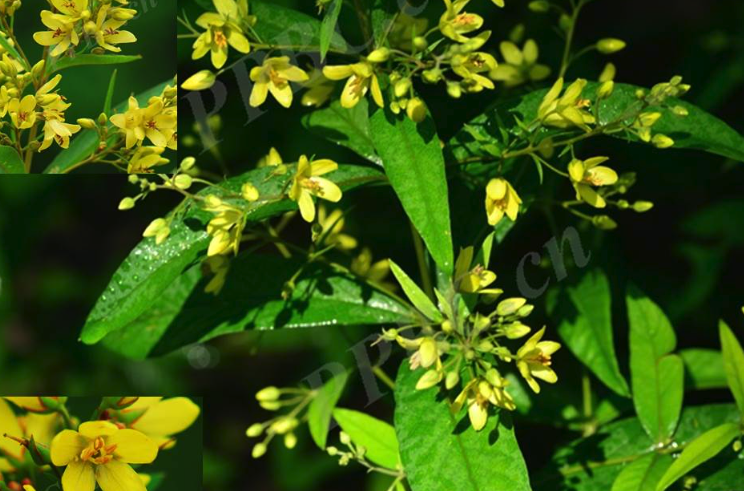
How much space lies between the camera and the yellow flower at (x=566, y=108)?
1.24 metres

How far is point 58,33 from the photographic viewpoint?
1407mm

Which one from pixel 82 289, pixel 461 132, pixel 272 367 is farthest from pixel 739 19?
pixel 82 289

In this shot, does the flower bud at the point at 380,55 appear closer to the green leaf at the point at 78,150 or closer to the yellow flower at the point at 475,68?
the yellow flower at the point at 475,68

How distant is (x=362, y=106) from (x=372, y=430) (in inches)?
18.4

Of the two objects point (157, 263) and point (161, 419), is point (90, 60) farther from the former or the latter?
point (161, 419)

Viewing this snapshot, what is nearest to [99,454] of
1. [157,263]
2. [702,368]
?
[157,263]

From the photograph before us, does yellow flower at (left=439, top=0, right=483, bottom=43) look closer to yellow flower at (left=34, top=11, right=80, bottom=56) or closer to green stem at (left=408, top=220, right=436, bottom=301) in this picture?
green stem at (left=408, top=220, right=436, bottom=301)

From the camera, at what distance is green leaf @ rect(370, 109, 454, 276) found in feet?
3.84

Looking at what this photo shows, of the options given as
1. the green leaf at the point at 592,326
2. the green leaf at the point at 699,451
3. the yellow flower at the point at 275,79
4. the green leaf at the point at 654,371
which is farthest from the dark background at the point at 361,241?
the green leaf at the point at 699,451

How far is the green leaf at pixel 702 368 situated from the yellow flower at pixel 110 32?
1012 millimetres

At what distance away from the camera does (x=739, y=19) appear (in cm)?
218

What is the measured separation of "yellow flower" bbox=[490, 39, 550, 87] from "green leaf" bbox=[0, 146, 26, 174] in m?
0.74

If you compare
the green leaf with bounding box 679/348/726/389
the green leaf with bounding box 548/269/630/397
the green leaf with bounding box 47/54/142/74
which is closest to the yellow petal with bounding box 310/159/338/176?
the green leaf with bounding box 47/54/142/74

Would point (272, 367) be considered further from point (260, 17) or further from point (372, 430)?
point (260, 17)
